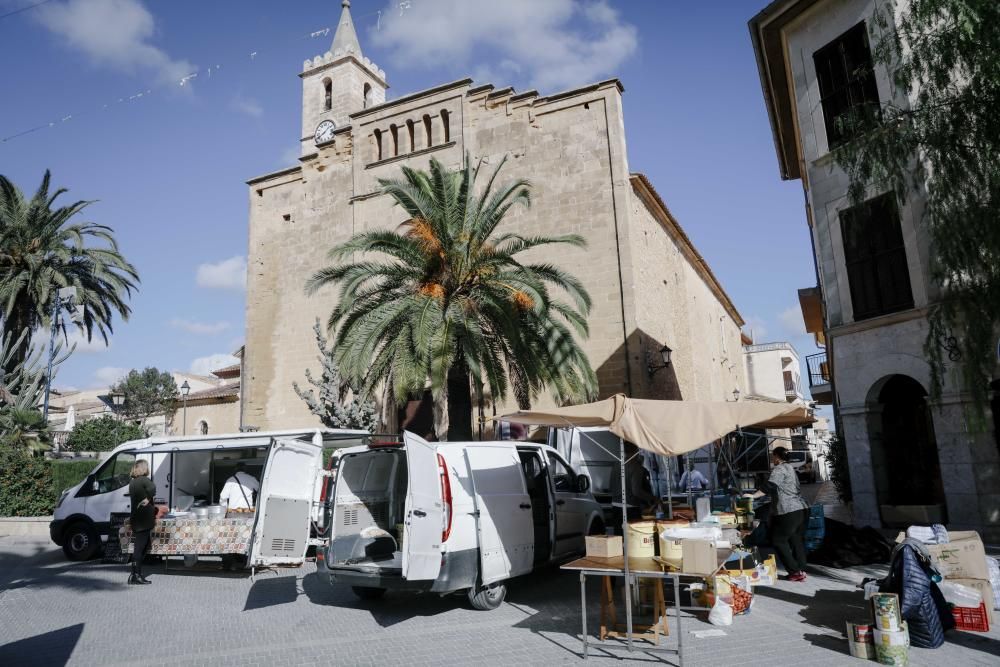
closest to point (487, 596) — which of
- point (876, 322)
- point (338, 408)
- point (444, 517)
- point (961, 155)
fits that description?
point (444, 517)

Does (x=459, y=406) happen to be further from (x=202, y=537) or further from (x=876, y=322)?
(x=876, y=322)

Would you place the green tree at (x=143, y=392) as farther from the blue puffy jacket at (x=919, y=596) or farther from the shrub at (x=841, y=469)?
the blue puffy jacket at (x=919, y=596)

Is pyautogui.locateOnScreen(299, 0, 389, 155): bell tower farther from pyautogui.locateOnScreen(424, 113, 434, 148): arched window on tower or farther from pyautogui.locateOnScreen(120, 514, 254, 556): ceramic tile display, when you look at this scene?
pyautogui.locateOnScreen(120, 514, 254, 556): ceramic tile display

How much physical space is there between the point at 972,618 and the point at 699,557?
2.61 m

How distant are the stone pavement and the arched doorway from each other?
11.7 feet

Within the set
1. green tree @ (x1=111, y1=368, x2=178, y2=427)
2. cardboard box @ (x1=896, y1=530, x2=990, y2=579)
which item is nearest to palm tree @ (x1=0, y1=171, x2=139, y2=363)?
cardboard box @ (x1=896, y1=530, x2=990, y2=579)

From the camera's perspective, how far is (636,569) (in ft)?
18.9

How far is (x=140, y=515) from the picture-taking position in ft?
31.0

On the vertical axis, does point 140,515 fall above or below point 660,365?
below

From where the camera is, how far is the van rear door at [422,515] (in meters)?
6.38

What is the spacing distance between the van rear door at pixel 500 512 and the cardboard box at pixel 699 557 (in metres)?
2.28

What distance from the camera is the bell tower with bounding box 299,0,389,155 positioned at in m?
41.3

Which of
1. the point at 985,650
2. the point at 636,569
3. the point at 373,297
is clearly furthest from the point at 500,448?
the point at 373,297

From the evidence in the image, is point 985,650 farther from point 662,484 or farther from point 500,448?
point 662,484
